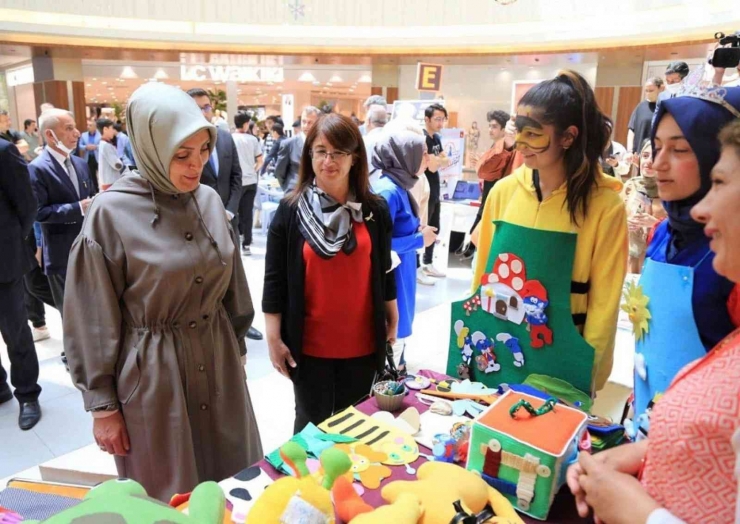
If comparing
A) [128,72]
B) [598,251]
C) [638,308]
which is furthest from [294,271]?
[128,72]

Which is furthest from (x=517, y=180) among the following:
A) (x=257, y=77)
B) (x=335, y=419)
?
(x=257, y=77)

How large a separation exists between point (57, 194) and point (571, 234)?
10.7 feet

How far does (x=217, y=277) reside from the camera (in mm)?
1686

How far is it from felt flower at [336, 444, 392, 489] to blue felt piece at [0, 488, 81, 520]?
61 centimetres

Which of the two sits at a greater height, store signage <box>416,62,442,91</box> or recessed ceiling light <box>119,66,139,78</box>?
recessed ceiling light <box>119,66,139,78</box>

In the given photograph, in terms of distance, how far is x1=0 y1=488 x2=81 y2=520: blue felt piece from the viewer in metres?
Answer: 1.17

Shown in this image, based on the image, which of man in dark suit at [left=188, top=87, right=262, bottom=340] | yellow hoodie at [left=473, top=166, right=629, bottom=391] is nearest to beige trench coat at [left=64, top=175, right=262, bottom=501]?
yellow hoodie at [left=473, top=166, right=629, bottom=391]

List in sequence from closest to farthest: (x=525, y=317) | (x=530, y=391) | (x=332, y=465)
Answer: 1. (x=332, y=465)
2. (x=530, y=391)
3. (x=525, y=317)

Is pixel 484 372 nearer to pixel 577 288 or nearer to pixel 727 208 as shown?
pixel 577 288

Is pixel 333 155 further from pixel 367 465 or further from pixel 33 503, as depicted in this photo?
pixel 33 503

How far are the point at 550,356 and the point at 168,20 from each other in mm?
12466

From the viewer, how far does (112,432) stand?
157cm

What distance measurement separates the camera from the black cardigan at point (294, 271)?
199 cm

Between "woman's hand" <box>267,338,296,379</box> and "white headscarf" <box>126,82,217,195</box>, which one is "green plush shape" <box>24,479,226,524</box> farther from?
"woman's hand" <box>267,338,296,379</box>
